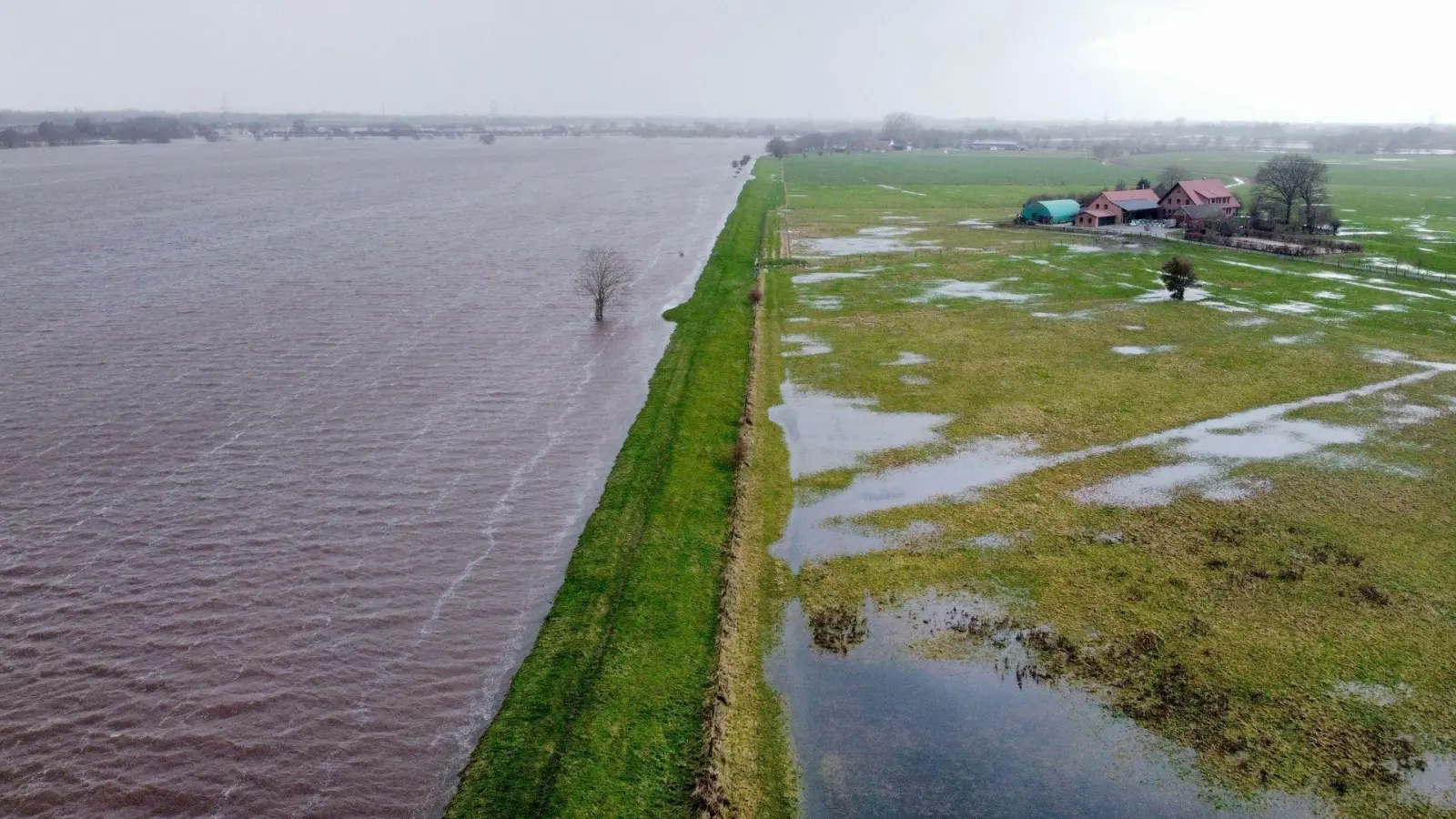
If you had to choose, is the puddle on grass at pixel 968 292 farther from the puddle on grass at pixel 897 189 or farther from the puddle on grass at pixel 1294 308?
the puddle on grass at pixel 897 189

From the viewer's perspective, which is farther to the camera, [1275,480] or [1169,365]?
[1169,365]

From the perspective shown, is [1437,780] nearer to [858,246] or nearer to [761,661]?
[761,661]

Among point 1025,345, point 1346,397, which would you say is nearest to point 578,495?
point 1025,345

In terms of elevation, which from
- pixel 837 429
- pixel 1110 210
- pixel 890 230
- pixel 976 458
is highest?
pixel 1110 210

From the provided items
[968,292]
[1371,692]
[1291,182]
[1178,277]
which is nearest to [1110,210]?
[1291,182]

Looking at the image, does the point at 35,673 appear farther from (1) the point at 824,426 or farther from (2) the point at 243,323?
(2) the point at 243,323

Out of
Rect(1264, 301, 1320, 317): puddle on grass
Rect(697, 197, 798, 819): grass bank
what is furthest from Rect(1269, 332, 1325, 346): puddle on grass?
Rect(697, 197, 798, 819): grass bank
